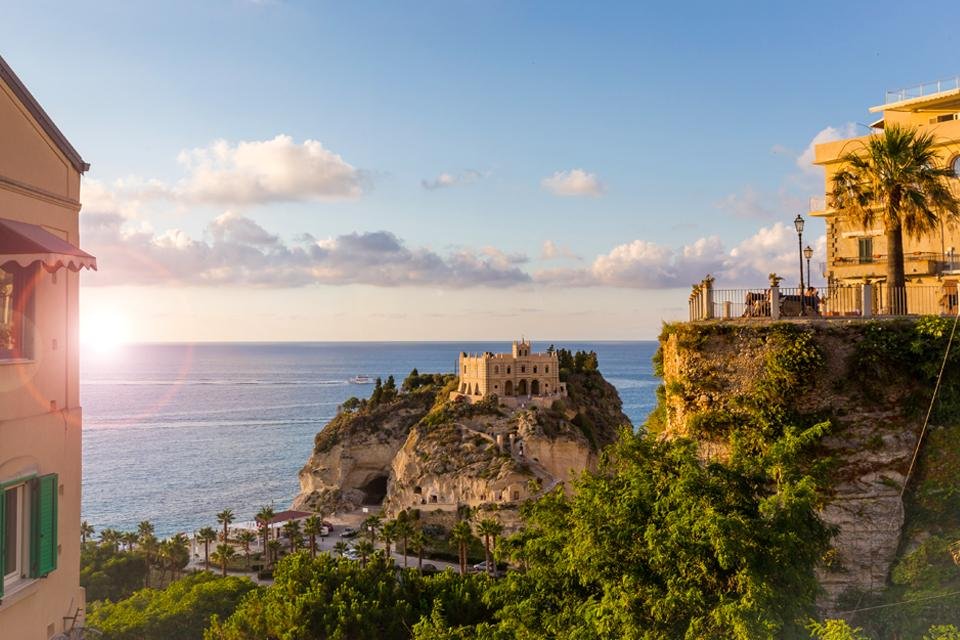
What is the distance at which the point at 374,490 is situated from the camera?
107062 mm

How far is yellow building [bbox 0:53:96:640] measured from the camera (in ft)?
29.6

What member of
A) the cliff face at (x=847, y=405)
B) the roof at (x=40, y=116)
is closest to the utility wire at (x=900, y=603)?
the cliff face at (x=847, y=405)

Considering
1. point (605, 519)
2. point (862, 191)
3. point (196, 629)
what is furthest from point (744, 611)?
point (196, 629)

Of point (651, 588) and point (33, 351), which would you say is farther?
point (651, 588)

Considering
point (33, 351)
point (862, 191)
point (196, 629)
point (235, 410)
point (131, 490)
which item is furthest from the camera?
point (235, 410)

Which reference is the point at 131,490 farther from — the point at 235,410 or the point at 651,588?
the point at 651,588

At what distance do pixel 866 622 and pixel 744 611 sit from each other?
7.05m

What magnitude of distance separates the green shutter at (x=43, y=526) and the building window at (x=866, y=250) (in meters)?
31.8

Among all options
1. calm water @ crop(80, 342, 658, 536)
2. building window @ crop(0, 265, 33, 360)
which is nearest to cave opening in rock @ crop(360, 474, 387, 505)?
calm water @ crop(80, 342, 658, 536)

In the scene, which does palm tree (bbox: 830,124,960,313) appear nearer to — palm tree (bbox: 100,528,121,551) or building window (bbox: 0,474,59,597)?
building window (bbox: 0,474,59,597)

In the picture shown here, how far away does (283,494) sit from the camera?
111688 mm

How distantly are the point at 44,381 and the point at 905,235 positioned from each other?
93.0 ft

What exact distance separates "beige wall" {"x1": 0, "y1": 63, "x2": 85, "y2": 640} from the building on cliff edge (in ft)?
302

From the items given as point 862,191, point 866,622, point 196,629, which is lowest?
point 196,629
